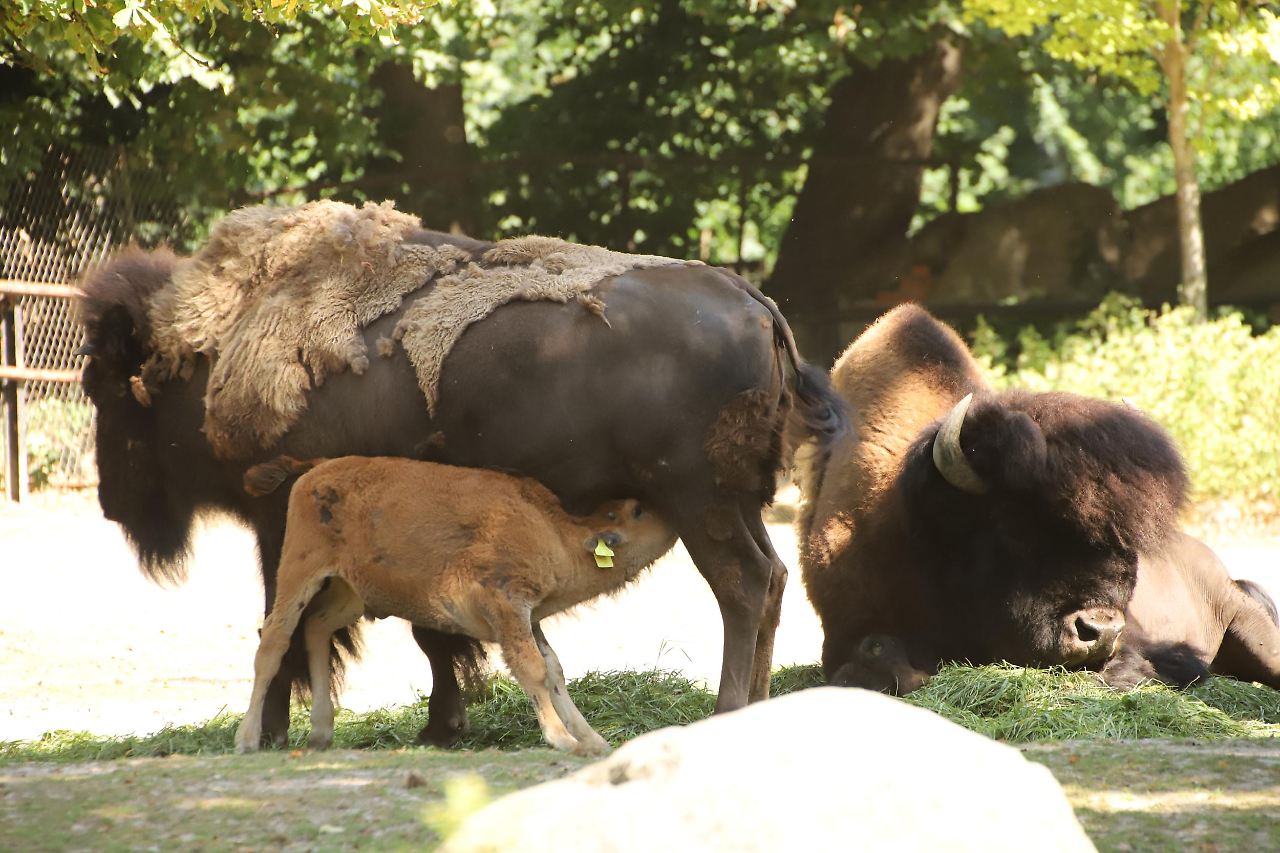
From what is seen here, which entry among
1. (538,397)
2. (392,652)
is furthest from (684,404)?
(392,652)

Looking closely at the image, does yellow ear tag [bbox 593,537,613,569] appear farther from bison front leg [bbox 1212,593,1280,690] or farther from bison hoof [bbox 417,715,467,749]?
bison front leg [bbox 1212,593,1280,690]

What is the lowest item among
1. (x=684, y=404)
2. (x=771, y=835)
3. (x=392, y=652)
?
(x=392, y=652)

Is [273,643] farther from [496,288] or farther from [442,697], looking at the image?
[496,288]

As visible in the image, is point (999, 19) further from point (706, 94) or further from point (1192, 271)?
point (706, 94)

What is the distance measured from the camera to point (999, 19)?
1498 centimetres

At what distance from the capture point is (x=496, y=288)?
6.19m

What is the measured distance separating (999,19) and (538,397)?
34.4ft

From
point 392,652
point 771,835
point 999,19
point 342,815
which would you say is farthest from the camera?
point 999,19

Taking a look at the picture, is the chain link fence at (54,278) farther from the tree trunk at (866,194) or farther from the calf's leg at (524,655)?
the calf's leg at (524,655)

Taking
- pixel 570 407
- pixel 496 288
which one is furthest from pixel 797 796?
pixel 496 288

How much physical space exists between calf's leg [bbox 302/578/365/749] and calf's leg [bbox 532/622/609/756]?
80cm

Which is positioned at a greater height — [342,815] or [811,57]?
[811,57]

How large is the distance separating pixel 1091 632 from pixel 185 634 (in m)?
5.95

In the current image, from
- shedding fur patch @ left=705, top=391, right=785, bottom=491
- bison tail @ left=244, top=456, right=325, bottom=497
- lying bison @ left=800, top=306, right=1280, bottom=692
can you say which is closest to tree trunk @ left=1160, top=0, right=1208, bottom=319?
lying bison @ left=800, top=306, right=1280, bottom=692
